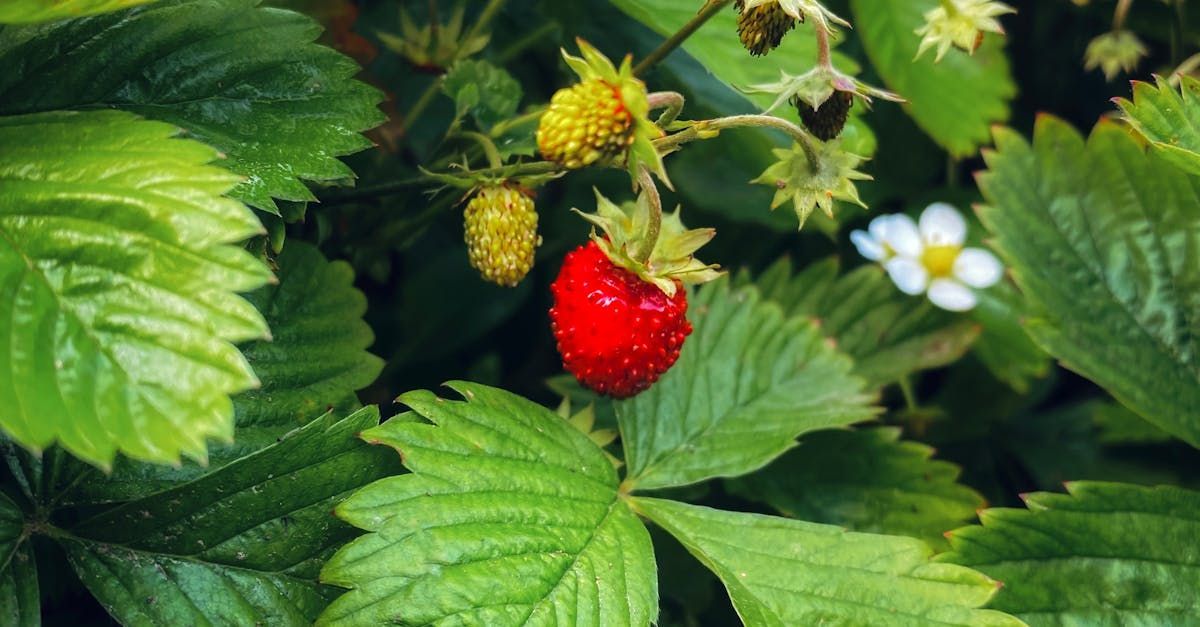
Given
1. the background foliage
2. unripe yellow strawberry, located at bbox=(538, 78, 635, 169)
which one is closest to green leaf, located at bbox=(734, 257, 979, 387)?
the background foliage

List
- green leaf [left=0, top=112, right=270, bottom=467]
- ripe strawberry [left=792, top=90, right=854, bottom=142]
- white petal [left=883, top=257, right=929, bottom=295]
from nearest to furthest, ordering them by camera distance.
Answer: green leaf [left=0, top=112, right=270, bottom=467] → ripe strawberry [left=792, top=90, right=854, bottom=142] → white petal [left=883, top=257, right=929, bottom=295]

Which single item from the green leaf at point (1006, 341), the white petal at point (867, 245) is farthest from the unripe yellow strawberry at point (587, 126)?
the green leaf at point (1006, 341)

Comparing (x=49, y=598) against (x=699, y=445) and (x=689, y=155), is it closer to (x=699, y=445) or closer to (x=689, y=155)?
(x=699, y=445)

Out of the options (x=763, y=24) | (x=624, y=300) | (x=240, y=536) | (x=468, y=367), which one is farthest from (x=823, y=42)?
(x=468, y=367)

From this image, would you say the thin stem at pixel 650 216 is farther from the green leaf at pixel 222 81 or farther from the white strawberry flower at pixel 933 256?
the white strawberry flower at pixel 933 256

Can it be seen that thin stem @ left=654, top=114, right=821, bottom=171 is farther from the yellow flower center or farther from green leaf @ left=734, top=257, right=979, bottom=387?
the yellow flower center

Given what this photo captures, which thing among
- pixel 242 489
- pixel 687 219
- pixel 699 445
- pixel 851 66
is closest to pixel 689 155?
pixel 687 219
